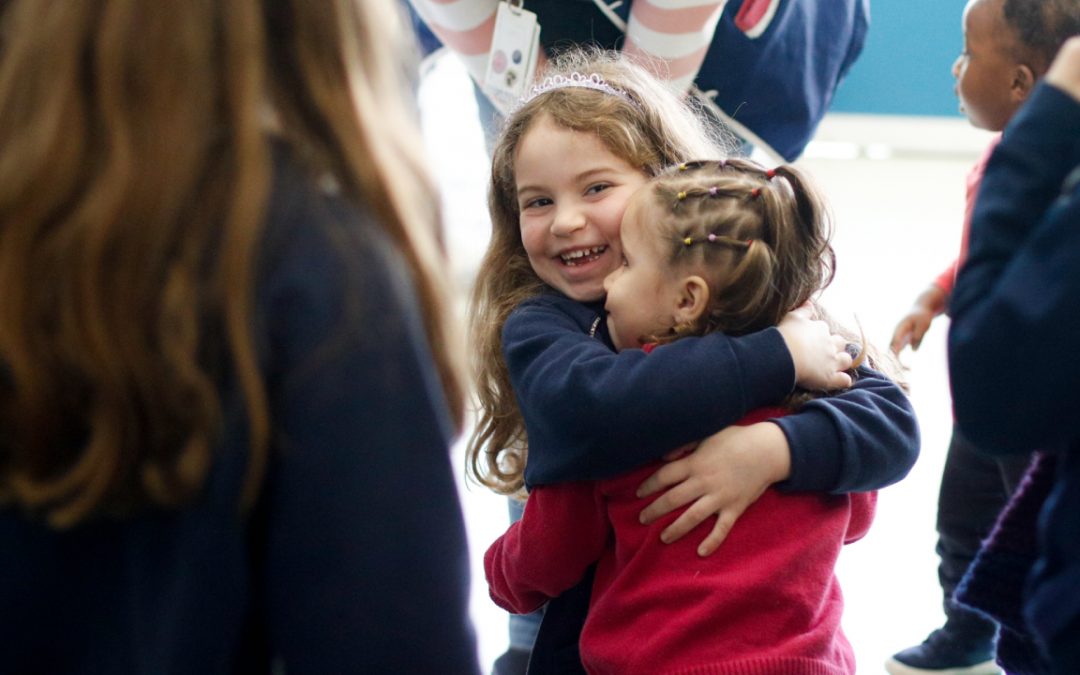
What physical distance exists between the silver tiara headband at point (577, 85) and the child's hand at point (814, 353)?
0.35m

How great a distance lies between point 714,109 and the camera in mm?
1679

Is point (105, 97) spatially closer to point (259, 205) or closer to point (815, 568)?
point (259, 205)

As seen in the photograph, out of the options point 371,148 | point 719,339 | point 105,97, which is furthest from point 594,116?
point 105,97

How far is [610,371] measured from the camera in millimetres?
1030

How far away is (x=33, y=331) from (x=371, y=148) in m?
0.23

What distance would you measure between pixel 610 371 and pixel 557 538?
0.60 feet

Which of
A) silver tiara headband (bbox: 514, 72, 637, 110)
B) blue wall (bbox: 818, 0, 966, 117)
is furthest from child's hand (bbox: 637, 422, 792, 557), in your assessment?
blue wall (bbox: 818, 0, 966, 117)

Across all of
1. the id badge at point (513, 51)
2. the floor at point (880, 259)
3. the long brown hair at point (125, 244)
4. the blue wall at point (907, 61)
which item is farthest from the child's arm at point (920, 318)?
the blue wall at point (907, 61)

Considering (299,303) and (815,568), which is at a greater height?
(299,303)

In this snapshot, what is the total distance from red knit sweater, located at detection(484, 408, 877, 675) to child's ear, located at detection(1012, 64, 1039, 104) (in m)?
0.96

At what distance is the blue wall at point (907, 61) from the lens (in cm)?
395

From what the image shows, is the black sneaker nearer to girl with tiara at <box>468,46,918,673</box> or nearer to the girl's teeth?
girl with tiara at <box>468,46,918,673</box>

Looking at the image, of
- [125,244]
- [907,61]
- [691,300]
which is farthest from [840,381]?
[907,61]

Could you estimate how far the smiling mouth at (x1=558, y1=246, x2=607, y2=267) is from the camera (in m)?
1.25
